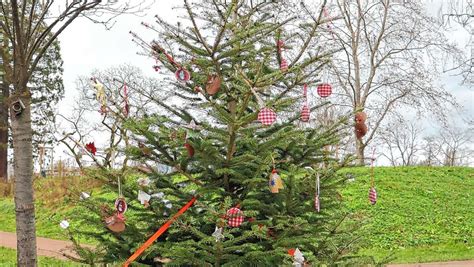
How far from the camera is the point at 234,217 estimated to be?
359cm

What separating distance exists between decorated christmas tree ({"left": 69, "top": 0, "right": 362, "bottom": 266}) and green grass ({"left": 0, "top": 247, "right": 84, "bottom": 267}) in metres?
4.93

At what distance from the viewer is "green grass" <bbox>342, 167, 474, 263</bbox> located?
11266 mm

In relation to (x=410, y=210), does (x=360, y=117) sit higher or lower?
higher

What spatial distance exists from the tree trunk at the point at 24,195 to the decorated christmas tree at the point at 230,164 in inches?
60.0

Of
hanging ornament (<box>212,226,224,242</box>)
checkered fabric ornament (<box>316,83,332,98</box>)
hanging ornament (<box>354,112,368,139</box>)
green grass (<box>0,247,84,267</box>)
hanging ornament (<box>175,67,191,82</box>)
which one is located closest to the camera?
hanging ornament (<box>212,226,224,242</box>)

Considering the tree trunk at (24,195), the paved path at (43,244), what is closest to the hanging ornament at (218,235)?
the tree trunk at (24,195)

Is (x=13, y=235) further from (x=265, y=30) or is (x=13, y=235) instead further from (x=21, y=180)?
(x=265, y=30)

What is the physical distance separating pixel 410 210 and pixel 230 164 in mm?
11224

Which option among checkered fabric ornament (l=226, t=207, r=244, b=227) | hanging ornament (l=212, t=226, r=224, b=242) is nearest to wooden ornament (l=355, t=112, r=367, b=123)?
checkered fabric ornament (l=226, t=207, r=244, b=227)

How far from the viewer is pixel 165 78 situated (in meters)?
4.21

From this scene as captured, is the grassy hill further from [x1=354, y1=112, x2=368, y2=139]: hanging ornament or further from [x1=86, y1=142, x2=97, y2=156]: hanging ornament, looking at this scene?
[x1=354, y1=112, x2=368, y2=139]: hanging ornament

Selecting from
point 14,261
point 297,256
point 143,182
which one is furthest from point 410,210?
point 143,182

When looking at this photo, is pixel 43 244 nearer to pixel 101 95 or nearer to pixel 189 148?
pixel 101 95

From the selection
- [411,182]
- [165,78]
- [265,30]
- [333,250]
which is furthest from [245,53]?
[411,182]
